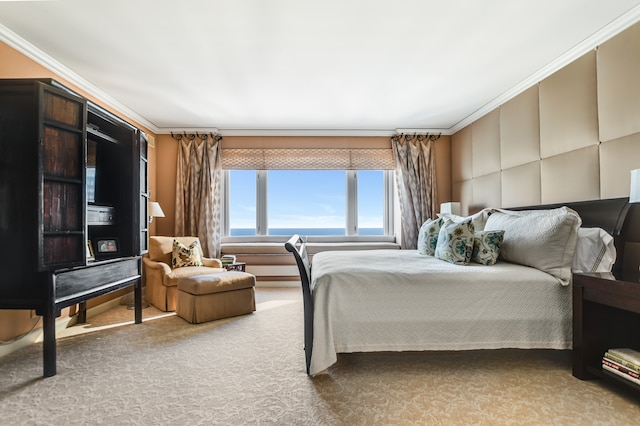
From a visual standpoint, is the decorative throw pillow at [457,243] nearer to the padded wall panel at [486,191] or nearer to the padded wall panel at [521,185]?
the padded wall panel at [521,185]

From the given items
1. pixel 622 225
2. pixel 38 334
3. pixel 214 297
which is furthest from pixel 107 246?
pixel 622 225

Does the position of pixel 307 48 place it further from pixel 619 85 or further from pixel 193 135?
pixel 193 135

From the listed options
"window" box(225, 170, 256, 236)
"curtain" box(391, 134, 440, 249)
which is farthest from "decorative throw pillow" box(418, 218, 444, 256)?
"window" box(225, 170, 256, 236)

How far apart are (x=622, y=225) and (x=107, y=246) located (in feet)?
14.5

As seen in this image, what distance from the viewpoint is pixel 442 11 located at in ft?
7.45

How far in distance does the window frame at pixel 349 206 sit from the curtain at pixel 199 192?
29 centimetres

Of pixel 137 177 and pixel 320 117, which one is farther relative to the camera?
pixel 320 117

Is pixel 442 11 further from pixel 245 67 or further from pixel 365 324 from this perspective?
pixel 365 324

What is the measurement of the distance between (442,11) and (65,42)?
3.01 meters

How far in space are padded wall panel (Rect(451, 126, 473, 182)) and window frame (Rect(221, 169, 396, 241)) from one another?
99 cm

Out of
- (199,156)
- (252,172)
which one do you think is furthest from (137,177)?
(252,172)

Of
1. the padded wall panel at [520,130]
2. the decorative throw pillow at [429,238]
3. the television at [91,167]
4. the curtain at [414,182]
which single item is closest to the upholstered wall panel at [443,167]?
the curtain at [414,182]

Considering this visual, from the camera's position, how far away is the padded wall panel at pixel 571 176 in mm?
A: 2609

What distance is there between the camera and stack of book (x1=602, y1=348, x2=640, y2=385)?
1744mm
